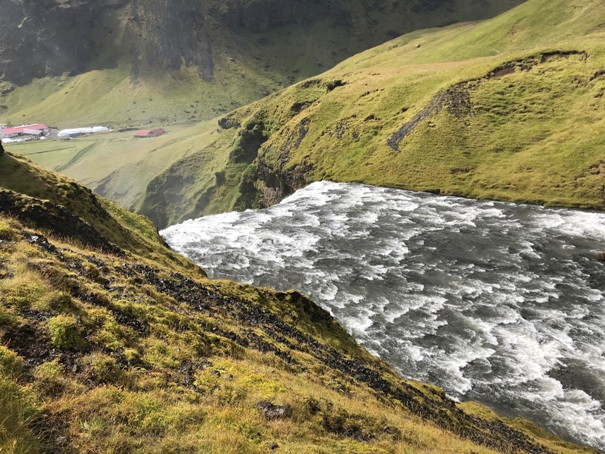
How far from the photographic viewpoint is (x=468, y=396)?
30234mm

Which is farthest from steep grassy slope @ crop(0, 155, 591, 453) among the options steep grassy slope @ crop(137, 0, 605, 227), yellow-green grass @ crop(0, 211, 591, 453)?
steep grassy slope @ crop(137, 0, 605, 227)

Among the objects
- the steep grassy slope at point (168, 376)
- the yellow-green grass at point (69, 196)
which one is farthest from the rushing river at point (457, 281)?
the yellow-green grass at point (69, 196)

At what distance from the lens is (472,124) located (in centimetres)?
9219

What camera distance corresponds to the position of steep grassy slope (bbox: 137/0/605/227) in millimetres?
76500

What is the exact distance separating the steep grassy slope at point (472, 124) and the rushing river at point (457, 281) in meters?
9.65

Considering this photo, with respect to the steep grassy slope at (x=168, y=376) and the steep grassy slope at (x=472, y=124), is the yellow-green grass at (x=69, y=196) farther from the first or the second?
the steep grassy slope at (x=472, y=124)

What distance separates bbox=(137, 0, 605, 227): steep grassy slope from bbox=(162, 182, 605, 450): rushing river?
9.65 m

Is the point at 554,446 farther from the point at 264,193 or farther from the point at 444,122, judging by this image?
the point at 264,193

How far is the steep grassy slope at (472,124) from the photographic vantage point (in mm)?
76500

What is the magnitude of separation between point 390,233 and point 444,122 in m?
45.7

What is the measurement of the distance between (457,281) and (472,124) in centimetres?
5764

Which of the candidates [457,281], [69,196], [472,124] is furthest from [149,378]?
[472,124]

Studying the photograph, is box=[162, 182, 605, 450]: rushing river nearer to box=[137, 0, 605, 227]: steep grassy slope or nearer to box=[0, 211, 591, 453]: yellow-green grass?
box=[137, 0, 605, 227]: steep grassy slope

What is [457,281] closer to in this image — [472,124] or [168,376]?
[168,376]
